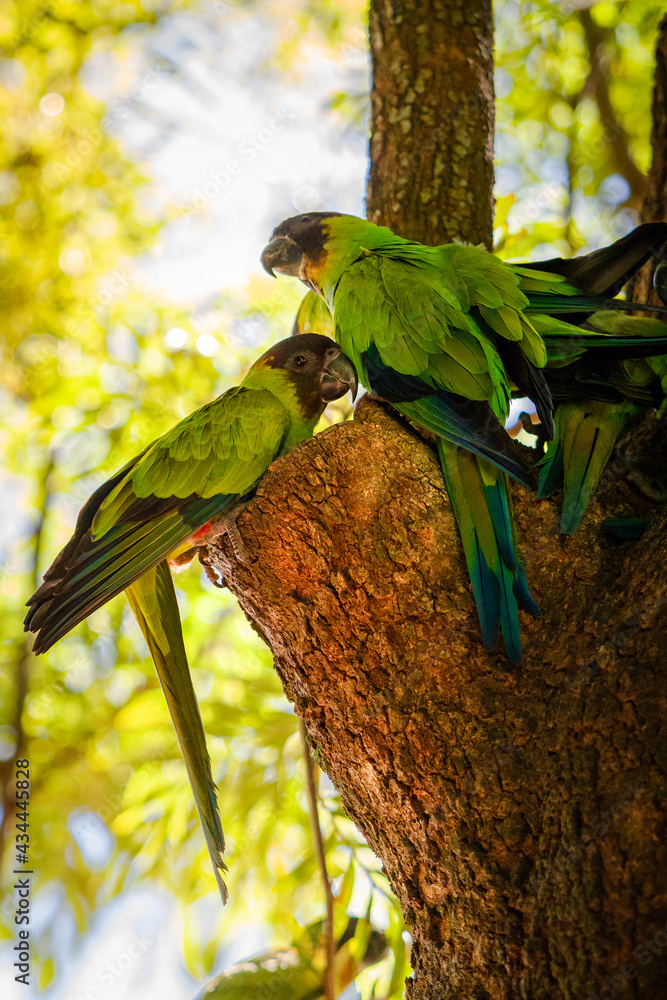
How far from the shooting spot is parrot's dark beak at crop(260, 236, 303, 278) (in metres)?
2.38

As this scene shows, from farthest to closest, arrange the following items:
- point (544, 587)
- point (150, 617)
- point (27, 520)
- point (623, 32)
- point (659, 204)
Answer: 1. point (623, 32)
2. point (27, 520)
3. point (659, 204)
4. point (150, 617)
5. point (544, 587)

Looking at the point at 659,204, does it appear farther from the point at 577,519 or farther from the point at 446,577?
the point at 446,577

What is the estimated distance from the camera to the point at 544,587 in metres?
1.63

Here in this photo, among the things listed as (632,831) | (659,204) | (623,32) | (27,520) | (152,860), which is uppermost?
(623,32)

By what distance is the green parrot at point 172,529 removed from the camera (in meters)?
1.69

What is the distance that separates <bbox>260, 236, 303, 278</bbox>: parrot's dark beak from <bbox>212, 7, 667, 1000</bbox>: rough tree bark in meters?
0.82

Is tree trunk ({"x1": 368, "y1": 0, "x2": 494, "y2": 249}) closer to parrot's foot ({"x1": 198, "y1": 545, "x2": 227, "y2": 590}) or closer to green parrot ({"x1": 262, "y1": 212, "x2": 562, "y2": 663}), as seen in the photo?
green parrot ({"x1": 262, "y1": 212, "x2": 562, "y2": 663})

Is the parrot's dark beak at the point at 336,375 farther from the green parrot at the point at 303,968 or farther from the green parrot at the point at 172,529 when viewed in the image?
the green parrot at the point at 303,968

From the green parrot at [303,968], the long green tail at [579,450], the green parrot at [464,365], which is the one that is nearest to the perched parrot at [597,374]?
the long green tail at [579,450]

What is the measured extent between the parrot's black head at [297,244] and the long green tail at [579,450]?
0.91 meters

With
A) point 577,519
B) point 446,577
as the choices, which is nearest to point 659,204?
point 577,519

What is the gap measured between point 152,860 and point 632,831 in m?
1.95

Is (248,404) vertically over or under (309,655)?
over

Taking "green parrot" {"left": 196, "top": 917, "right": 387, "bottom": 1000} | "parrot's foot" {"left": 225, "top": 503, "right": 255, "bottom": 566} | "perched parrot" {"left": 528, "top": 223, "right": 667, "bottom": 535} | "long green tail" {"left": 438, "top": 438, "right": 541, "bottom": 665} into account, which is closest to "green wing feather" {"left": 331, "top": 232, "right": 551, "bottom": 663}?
"long green tail" {"left": 438, "top": 438, "right": 541, "bottom": 665}
